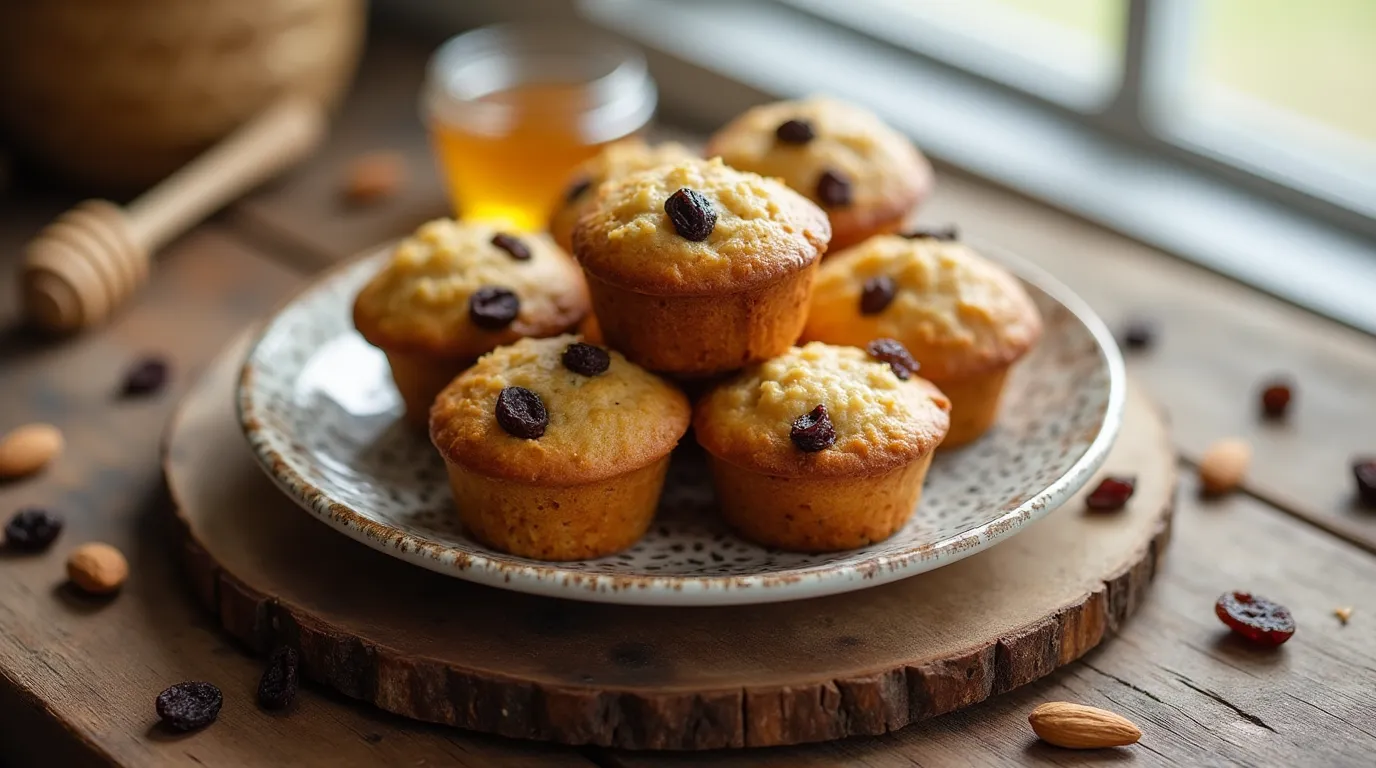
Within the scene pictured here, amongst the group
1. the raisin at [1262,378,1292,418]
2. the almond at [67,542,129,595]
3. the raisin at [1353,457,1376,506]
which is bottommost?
the almond at [67,542,129,595]

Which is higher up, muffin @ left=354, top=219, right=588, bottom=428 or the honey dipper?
muffin @ left=354, top=219, right=588, bottom=428

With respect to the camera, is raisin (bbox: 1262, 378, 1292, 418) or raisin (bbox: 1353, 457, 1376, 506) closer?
raisin (bbox: 1353, 457, 1376, 506)

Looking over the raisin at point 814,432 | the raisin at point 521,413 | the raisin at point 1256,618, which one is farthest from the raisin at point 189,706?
the raisin at point 1256,618

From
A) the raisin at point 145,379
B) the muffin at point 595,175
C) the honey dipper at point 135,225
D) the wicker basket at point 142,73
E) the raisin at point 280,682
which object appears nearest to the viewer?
the raisin at point 280,682

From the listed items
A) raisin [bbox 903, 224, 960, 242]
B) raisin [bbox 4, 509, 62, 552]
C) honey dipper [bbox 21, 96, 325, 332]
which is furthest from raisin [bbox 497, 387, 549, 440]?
honey dipper [bbox 21, 96, 325, 332]

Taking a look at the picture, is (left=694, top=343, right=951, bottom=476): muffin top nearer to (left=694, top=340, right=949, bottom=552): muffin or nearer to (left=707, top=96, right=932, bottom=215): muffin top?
(left=694, top=340, right=949, bottom=552): muffin

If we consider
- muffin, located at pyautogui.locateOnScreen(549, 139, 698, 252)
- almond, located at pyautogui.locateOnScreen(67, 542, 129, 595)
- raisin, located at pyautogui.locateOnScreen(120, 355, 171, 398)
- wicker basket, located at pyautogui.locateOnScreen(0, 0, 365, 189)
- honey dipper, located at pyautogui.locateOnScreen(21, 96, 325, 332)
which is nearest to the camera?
almond, located at pyautogui.locateOnScreen(67, 542, 129, 595)

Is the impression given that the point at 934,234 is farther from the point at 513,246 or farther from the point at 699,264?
the point at 513,246

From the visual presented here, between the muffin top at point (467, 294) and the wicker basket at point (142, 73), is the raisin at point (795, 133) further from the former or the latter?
the wicker basket at point (142, 73)
